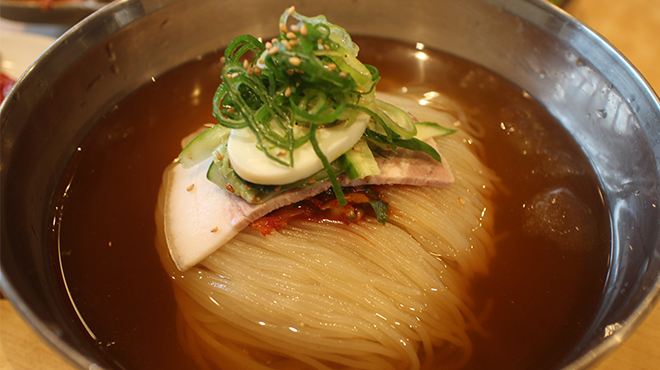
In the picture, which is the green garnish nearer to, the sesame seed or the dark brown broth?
the sesame seed

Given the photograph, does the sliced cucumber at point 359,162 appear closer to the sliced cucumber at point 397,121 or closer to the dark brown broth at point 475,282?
the sliced cucumber at point 397,121

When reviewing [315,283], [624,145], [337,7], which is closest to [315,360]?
[315,283]

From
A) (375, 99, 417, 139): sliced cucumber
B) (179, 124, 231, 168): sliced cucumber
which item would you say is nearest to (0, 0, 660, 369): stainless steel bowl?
(179, 124, 231, 168): sliced cucumber

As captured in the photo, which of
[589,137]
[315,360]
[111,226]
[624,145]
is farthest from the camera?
[589,137]

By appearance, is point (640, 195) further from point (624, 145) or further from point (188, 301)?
point (188, 301)

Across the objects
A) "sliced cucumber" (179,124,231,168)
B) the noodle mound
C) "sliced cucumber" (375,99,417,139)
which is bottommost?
the noodle mound

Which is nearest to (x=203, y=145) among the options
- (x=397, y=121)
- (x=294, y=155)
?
(x=294, y=155)
